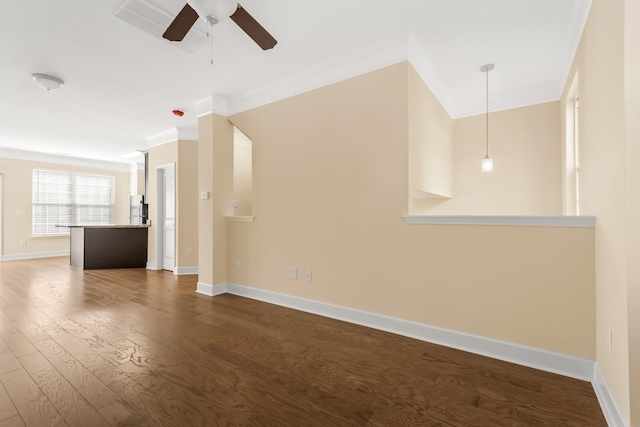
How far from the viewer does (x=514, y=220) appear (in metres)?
2.09

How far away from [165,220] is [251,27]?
4.92 m

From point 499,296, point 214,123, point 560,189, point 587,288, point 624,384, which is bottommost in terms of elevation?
point 624,384

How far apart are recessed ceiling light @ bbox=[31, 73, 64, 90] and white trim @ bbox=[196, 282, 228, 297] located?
3017mm

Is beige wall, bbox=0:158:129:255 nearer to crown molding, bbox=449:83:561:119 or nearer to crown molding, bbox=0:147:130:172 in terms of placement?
crown molding, bbox=0:147:130:172

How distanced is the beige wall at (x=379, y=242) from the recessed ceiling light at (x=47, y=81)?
1.99m

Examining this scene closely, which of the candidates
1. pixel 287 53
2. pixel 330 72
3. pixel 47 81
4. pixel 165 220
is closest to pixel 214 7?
pixel 287 53

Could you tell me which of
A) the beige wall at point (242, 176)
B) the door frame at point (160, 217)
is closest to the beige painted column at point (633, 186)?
the beige wall at point (242, 176)

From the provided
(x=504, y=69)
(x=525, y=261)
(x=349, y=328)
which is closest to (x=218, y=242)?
(x=349, y=328)

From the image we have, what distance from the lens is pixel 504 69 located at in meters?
3.02

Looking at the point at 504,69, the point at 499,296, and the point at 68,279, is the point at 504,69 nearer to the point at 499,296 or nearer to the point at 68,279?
the point at 499,296

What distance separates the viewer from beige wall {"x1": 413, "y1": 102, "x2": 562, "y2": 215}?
11.5ft

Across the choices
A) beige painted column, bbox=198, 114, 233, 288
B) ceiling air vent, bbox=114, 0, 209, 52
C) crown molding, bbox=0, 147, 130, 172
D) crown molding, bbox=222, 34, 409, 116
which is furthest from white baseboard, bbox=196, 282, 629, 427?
crown molding, bbox=0, 147, 130, 172

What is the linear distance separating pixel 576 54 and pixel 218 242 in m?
4.45

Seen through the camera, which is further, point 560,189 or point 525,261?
point 560,189
